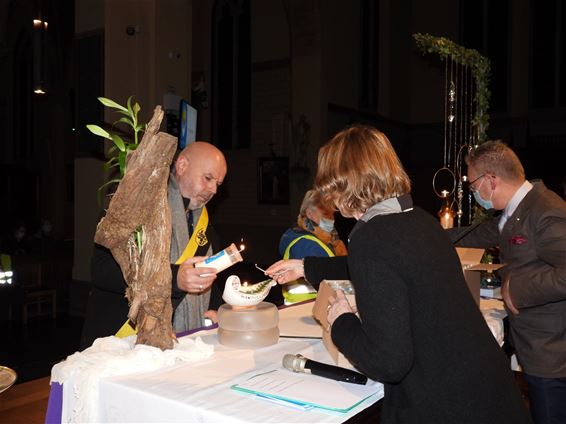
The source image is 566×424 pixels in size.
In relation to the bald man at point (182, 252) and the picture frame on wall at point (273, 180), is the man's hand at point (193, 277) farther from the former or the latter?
the picture frame on wall at point (273, 180)

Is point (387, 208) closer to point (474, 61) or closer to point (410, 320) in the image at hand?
point (410, 320)

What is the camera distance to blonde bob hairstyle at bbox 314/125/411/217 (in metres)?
1.66

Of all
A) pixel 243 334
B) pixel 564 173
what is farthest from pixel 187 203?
pixel 564 173

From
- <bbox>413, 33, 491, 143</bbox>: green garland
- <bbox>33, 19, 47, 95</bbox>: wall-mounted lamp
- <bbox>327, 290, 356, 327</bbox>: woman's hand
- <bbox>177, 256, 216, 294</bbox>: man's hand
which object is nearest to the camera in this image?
<bbox>327, 290, 356, 327</bbox>: woman's hand

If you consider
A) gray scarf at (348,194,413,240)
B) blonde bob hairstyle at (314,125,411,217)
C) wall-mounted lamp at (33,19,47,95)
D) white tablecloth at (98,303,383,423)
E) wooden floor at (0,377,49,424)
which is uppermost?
wall-mounted lamp at (33,19,47,95)

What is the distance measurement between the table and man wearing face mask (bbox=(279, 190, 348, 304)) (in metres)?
1.15

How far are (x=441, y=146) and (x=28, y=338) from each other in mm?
11924

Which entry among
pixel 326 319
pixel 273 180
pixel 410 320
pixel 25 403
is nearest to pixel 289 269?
pixel 326 319

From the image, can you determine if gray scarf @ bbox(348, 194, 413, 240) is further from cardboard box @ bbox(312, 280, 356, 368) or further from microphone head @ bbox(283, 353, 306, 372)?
microphone head @ bbox(283, 353, 306, 372)

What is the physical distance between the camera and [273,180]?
44.1 ft

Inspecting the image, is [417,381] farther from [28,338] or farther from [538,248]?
[28,338]

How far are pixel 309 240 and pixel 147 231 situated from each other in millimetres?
1570

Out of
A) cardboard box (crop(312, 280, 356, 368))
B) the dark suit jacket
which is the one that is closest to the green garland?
the dark suit jacket

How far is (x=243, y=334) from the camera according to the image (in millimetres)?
2145
